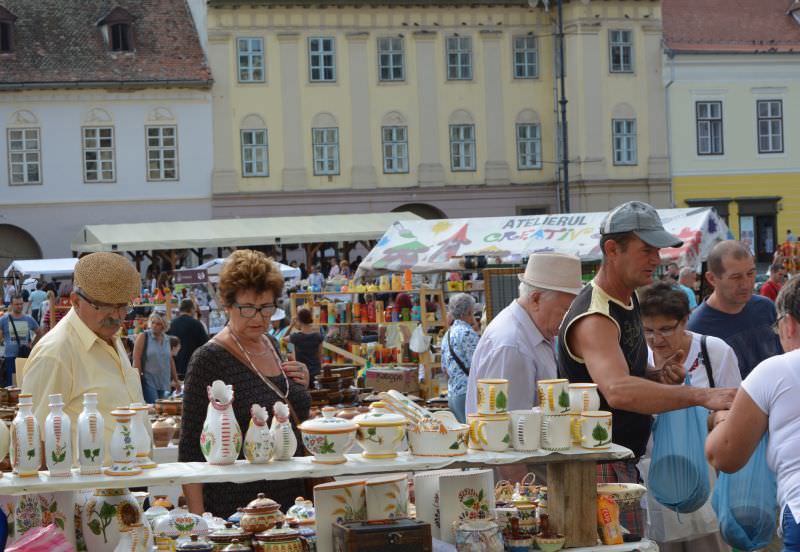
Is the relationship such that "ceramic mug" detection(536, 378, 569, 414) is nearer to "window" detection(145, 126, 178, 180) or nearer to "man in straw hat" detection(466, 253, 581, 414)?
"man in straw hat" detection(466, 253, 581, 414)

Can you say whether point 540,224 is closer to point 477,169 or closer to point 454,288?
point 454,288

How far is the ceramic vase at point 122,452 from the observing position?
14.1ft

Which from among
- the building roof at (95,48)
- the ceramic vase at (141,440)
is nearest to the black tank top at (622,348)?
the ceramic vase at (141,440)

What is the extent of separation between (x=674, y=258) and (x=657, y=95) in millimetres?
24333

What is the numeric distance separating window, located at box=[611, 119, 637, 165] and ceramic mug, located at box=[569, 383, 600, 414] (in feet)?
126

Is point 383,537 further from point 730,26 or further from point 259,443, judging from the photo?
point 730,26

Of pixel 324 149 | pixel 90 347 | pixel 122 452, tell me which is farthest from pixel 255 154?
pixel 122 452

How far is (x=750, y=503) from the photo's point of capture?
16.1 feet

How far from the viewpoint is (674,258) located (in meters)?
20.0

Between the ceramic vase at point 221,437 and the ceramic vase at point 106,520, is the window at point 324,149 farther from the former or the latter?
the ceramic vase at point 106,520

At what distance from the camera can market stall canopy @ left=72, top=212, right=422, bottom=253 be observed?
36188 mm

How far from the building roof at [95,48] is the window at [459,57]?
7613 mm

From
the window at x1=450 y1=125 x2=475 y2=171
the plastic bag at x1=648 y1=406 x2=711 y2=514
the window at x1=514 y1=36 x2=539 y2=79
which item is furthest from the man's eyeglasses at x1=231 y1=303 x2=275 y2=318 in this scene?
the window at x1=514 y1=36 x2=539 y2=79

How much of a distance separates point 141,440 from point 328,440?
2.02 ft
